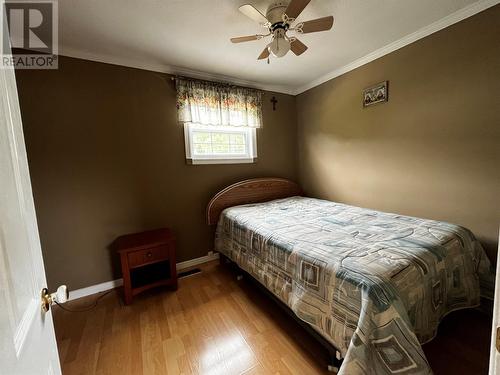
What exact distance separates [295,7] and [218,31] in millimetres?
806

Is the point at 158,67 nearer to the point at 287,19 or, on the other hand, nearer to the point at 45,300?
the point at 287,19

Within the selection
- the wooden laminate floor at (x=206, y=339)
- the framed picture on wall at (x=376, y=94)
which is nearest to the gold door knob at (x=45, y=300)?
the wooden laminate floor at (x=206, y=339)

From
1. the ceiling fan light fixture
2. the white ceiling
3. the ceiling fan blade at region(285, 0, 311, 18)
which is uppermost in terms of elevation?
the white ceiling

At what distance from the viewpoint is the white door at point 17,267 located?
42 centimetres

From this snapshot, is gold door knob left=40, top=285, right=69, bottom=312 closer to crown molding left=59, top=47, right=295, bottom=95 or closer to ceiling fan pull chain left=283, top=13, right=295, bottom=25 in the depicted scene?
ceiling fan pull chain left=283, top=13, right=295, bottom=25

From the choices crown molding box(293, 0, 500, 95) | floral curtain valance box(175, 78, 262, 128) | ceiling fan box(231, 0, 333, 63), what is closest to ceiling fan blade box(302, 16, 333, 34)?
ceiling fan box(231, 0, 333, 63)

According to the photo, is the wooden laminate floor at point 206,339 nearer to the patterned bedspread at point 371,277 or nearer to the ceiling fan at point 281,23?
the patterned bedspread at point 371,277

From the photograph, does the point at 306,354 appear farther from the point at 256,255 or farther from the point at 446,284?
the point at 446,284

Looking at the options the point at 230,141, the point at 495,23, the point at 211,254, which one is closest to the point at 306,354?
the point at 211,254

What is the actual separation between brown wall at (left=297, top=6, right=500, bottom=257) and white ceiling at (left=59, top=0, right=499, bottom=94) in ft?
0.70

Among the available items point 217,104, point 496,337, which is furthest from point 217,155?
point 496,337

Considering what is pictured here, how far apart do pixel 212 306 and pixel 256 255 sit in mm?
645

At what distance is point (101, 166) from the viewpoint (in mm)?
2256

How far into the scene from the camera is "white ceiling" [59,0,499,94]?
1.64 metres
